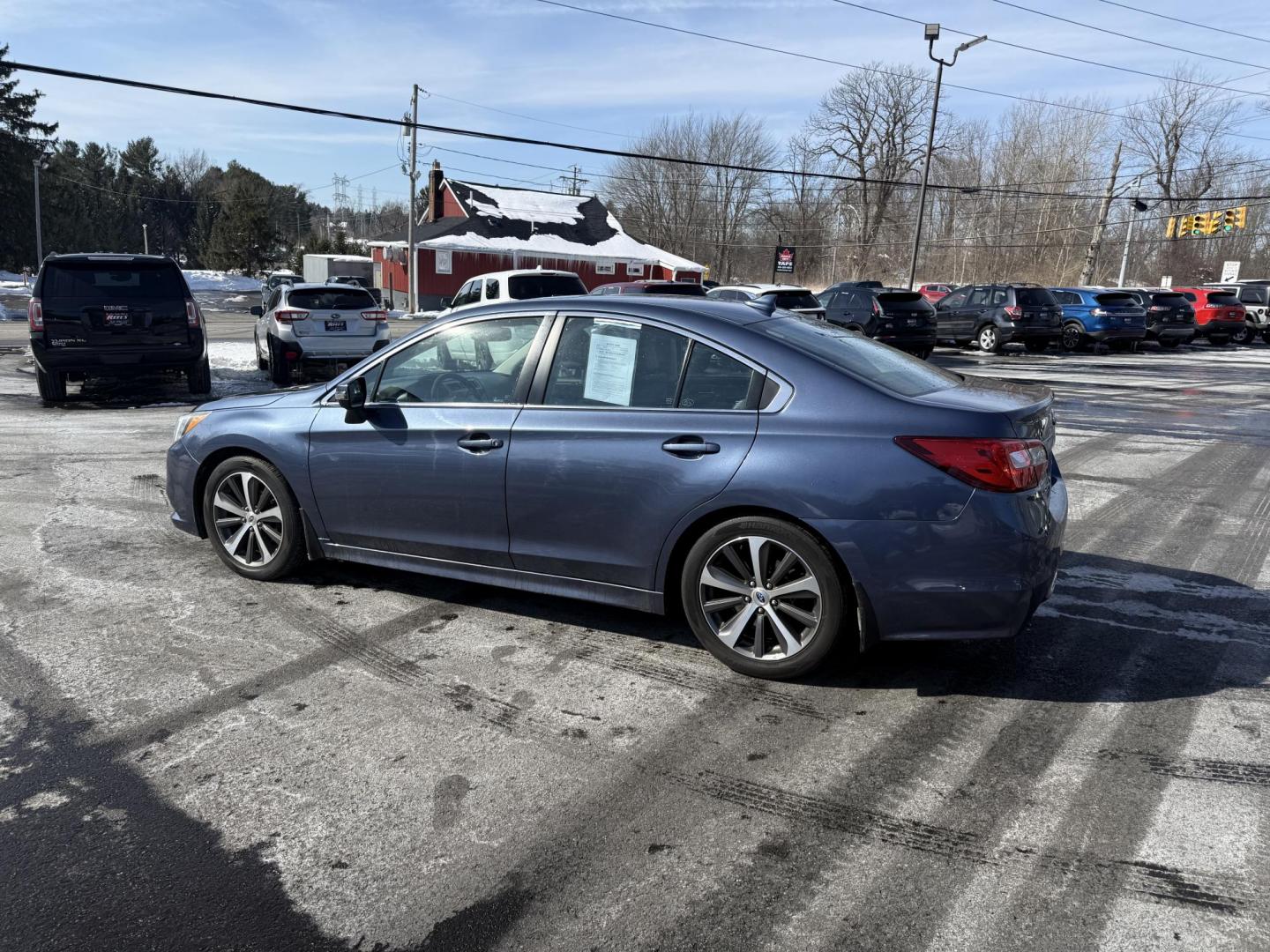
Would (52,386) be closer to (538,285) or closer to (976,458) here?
(538,285)

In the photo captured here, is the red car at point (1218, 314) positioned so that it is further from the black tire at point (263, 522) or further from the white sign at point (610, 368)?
the black tire at point (263, 522)

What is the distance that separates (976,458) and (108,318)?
11.3m

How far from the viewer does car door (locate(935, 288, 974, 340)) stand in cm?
2541

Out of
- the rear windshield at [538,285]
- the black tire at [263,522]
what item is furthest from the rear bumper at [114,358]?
the black tire at [263,522]

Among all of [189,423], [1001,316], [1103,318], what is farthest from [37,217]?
[189,423]

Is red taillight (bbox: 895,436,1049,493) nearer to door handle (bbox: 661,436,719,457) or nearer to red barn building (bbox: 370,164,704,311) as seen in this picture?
door handle (bbox: 661,436,719,457)

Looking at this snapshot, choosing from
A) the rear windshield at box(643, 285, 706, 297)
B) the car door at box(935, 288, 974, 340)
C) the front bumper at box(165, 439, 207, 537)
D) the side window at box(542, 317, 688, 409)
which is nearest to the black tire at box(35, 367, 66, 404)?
the front bumper at box(165, 439, 207, 537)

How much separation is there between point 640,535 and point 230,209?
Answer: 88039mm

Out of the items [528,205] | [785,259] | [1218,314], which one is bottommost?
[1218,314]

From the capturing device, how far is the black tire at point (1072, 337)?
83.9ft

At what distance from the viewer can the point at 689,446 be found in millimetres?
3887

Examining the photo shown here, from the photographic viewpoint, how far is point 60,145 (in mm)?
97562

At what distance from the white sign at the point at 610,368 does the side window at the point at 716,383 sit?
283mm

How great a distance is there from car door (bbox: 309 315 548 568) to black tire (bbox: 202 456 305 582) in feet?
0.80
